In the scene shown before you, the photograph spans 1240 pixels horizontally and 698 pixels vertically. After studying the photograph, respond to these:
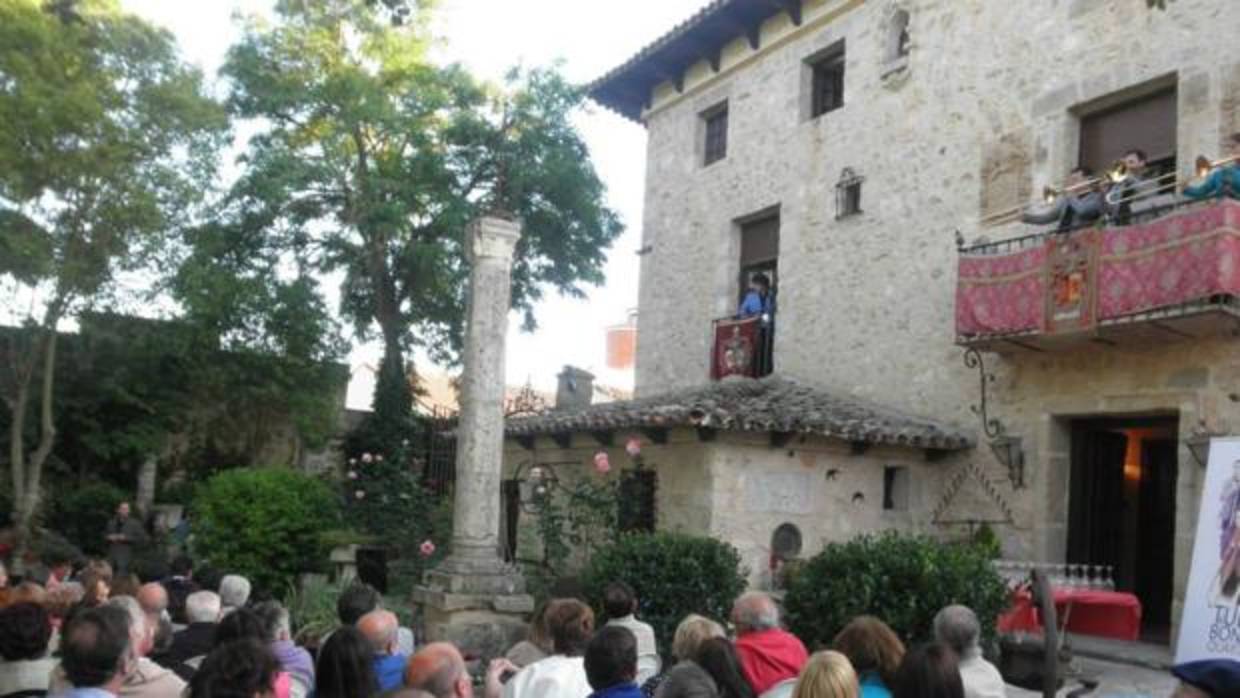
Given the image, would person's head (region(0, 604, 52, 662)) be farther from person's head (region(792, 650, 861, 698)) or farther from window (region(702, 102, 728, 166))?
window (region(702, 102, 728, 166))

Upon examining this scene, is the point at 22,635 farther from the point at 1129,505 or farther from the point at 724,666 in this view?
the point at 1129,505

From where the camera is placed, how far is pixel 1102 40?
1050 cm

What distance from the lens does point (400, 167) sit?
18484 mm

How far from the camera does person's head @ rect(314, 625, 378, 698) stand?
11.3 feet

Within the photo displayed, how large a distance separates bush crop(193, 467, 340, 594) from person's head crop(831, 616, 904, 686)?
10.3m

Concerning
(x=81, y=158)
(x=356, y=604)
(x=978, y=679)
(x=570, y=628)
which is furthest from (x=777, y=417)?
(x=81, y=158)

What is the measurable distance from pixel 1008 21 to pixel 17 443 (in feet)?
44.5

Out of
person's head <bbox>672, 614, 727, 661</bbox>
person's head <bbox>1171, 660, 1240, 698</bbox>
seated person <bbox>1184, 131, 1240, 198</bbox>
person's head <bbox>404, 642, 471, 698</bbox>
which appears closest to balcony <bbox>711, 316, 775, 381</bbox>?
seated person <bbox>1184, 131, 1240, 198</bbox>

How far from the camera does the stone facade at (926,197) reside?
9.71m

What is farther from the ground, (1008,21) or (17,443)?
(1008,21)

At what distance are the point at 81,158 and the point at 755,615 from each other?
12540mm

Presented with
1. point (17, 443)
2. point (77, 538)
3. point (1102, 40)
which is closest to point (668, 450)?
point (1102, 40)

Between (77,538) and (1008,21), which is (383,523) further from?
(1008,21)

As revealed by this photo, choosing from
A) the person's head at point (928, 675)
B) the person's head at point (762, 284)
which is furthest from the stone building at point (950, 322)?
the person's head at point (928, 675)
